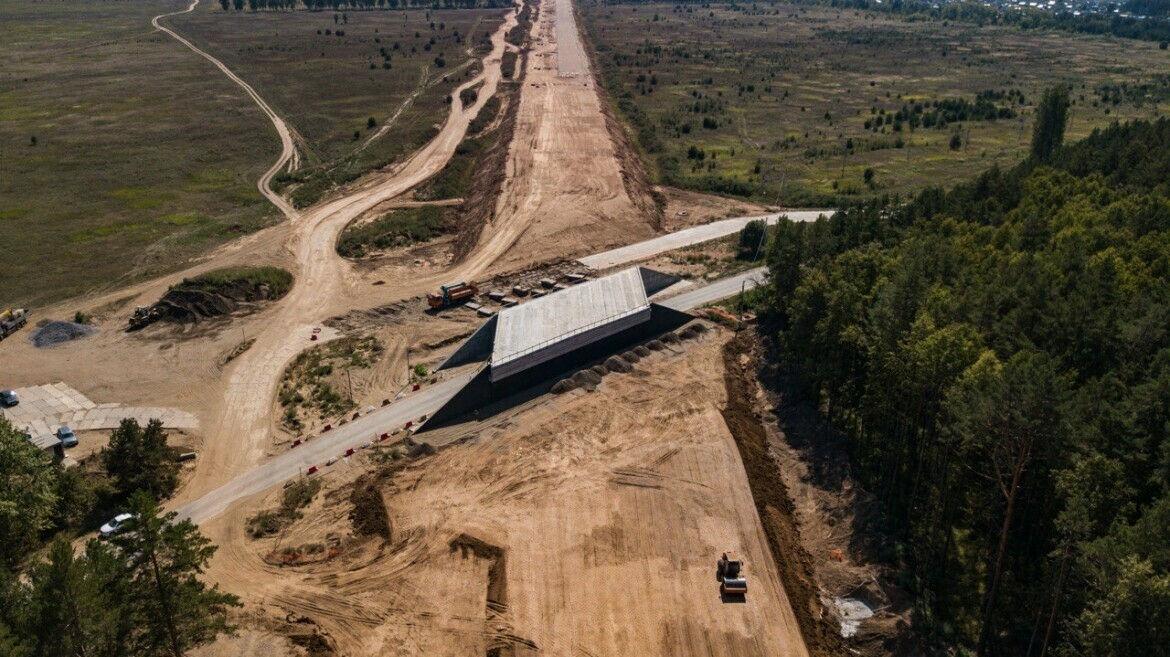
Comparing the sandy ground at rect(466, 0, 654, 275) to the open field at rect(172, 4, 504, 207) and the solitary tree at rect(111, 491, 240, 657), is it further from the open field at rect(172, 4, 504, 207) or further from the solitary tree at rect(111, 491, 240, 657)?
the solitary tree at rect(111, 491, 240, 657)

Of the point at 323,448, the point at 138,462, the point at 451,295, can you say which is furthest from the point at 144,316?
the point at 323,448

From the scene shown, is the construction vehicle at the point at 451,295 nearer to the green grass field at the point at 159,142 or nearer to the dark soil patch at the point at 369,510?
the dark soil patch at the point at 369,510

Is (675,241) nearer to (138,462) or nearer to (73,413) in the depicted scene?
(138,462)

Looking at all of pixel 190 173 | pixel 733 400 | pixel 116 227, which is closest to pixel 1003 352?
pixel 733 400

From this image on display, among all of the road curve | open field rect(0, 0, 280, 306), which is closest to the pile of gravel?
open field rect(0, 0, 280, 306)

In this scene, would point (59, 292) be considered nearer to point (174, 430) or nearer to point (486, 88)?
point (174, 430)
